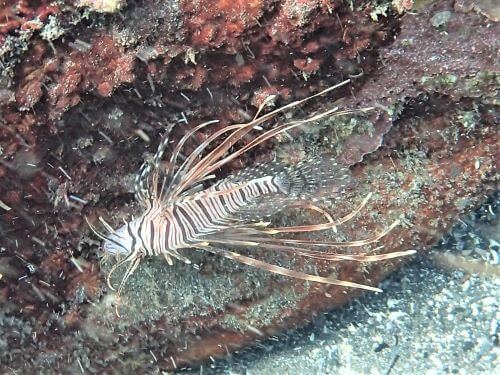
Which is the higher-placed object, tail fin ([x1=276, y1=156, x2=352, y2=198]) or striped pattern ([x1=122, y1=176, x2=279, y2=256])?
striped pattern ([x1=122, y1=176, x2=279, y2=256])

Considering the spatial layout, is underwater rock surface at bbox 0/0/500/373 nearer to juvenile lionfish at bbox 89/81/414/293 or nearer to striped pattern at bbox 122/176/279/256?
juvenile lionfish at bbox 89/81/414/293

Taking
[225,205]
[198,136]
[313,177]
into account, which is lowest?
[313,177]

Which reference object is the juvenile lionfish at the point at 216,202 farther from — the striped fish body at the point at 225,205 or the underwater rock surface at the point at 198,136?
the underwater rock surface at the point at 198,136

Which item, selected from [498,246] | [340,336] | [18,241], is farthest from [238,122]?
[498,246]

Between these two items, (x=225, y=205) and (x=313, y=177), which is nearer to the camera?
(x=225, y=205)

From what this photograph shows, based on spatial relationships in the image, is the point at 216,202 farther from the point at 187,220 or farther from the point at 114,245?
the point at 114,245

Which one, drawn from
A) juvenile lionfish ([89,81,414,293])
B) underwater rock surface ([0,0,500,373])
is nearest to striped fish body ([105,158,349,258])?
juvenile lionfish ([89,81,414,293])

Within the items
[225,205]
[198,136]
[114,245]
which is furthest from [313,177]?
[114,245]
